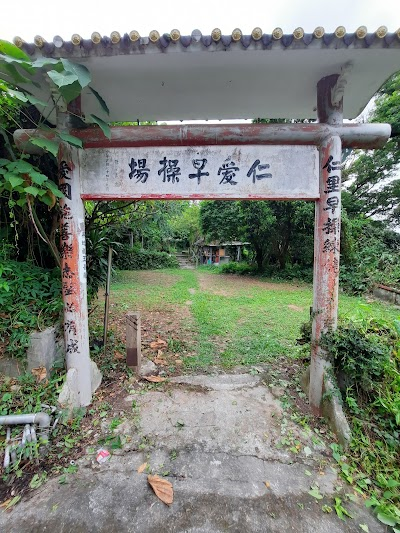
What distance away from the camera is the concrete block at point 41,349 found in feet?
8.70

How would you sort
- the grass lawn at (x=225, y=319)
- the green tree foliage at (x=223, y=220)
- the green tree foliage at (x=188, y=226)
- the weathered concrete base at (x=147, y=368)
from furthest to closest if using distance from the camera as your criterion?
the green tree foliage at (x=188, y=226), the green tree foliage at (x=223, y=220), the grass lawn at (x=225, y=319), the weathered concrete base at (x=147, y=368)

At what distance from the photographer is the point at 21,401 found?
2449 millimetres

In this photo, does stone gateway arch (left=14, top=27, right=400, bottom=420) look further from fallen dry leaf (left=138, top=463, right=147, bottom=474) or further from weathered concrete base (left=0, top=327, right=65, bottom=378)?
fallen dry leaf (left=138, top=463, right=147, bottom=474)

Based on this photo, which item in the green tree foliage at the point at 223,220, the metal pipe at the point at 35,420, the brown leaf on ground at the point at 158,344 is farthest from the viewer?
the green tree foliage at the point at 223,220

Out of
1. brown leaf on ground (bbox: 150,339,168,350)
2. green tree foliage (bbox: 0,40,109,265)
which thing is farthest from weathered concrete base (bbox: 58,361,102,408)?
brown leaf on ground (bbox: 150,339,168,350)

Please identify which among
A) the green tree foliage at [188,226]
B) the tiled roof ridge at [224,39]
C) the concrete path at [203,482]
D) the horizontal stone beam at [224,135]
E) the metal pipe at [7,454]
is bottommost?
the concrete path at [203,482]

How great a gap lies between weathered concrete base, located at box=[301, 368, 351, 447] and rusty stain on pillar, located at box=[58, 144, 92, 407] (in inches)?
102

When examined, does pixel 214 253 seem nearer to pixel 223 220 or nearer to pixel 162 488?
pixel 223 220

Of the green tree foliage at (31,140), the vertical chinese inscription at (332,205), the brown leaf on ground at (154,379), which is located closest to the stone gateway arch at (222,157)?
the vertical chinese inscription at (332,205)

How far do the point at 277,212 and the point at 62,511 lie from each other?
42.4 ft

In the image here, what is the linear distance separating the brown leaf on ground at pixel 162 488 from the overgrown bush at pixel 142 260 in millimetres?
17676

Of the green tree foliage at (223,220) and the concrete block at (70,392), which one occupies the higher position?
the green tree foliage at (223,220)

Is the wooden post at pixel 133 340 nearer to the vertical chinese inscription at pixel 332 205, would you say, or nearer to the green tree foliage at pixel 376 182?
the vertical chinese inscription at pixel 332 205

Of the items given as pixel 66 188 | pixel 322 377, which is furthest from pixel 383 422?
pixel 66 188
